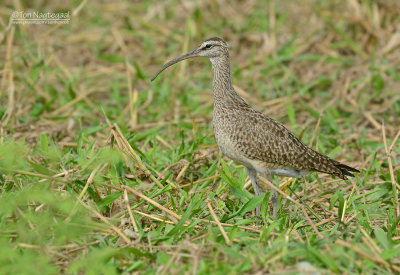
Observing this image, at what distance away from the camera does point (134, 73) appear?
453 inches

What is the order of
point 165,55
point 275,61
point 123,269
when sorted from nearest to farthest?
point 123,269
point 275,61
point 165,55

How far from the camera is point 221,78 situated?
7645mm

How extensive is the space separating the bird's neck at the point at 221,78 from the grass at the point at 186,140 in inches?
31.1

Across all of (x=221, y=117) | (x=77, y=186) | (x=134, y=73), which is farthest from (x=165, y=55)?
(x=77, y=186)

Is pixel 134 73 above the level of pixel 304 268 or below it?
above

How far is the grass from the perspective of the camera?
17.5ft

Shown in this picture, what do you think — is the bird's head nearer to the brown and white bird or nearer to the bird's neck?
the bird's neck

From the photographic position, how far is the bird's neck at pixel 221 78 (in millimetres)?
7574

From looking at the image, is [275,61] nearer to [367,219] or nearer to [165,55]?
[165,55]

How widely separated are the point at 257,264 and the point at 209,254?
1.43ft

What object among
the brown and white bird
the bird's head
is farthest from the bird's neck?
the brown and white bird

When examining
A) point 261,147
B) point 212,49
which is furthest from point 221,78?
point 261,147

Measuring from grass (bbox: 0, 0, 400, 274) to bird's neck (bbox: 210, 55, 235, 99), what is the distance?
2.59ft

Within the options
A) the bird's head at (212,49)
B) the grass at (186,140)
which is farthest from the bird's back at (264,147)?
the bird's head at (212,49)
